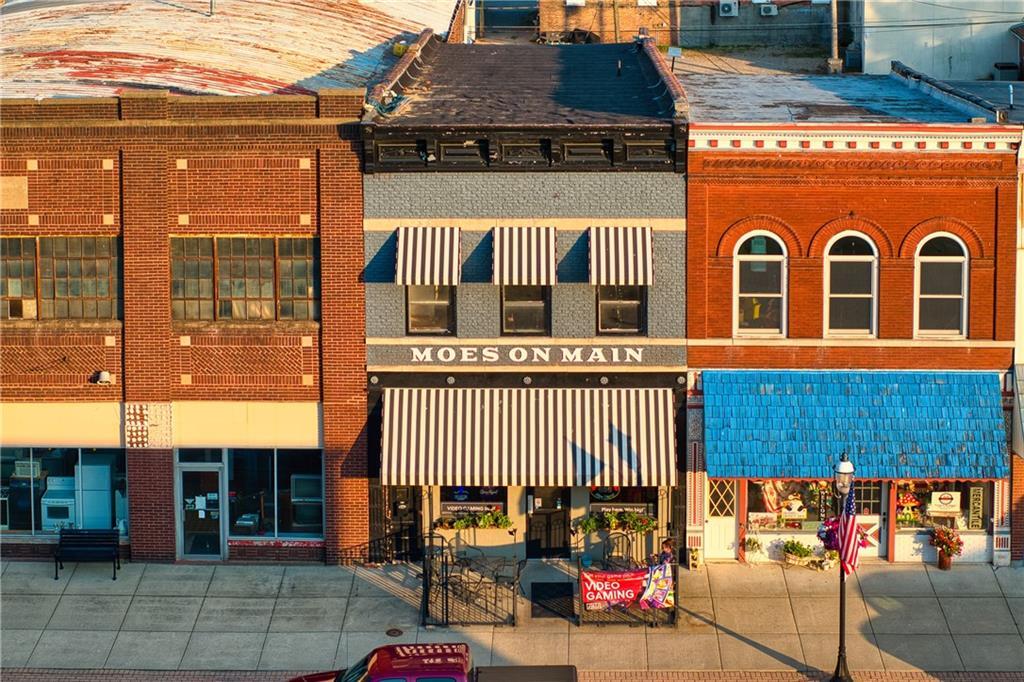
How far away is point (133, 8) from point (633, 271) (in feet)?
58.0

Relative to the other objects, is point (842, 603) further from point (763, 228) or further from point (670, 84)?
point (670, 84)

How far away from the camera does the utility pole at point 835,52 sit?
47812 mm

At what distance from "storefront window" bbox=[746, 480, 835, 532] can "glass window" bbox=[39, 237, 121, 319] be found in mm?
12735

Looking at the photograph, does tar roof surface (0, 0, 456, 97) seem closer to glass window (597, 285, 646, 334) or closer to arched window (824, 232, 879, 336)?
glass window (597, 285, 646, 334)

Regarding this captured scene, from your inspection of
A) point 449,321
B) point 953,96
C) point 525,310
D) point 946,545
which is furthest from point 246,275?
point 953,96

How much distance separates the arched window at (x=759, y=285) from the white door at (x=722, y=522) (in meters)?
3.01

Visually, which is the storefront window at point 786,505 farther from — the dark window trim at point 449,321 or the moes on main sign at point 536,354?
the dark window trim at point 449,321

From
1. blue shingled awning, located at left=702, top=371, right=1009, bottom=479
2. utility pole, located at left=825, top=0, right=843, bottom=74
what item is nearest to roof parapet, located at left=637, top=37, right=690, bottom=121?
blue shingled awning, located at left=702, top=371, right=1009, bottom=479

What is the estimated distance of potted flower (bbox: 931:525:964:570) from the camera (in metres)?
27.4

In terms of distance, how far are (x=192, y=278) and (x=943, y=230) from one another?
1410 cm

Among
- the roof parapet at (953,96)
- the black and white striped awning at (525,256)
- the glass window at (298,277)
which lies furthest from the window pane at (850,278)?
the glass window at (298,277)

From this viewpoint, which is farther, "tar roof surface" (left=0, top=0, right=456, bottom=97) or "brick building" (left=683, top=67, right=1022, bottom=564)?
"tar roof surface" (left=0, top=0, right=456, bottom=97)

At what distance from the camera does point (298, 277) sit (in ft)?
91.5

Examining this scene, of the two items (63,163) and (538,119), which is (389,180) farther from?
(63,163)
